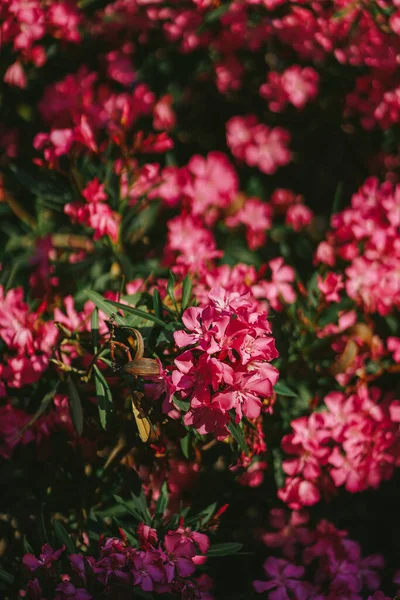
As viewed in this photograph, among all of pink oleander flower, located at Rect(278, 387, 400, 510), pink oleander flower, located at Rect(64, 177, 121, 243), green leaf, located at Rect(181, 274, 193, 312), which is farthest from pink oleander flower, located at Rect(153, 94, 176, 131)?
pink oleander flower, located at Rect(278, 387, 400, 510)

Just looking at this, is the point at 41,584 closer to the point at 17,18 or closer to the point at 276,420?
the point at 276,420

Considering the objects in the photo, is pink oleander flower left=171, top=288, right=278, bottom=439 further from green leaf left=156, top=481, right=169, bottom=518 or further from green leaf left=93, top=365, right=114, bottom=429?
green leaf left=156, top=481, right=169, bottom=518

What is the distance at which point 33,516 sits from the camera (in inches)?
49.9

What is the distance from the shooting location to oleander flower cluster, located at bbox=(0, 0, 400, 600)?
3.30 feet

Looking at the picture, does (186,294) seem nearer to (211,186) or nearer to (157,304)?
(157,304)

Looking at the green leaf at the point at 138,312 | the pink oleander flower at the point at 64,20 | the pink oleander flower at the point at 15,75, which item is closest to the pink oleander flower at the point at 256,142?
the pink oleander flower at the point at 64,20

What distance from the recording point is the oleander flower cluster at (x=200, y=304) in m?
1.00

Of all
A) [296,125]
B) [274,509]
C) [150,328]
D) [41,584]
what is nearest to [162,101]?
[296,125]

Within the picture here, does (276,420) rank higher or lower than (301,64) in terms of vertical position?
lower

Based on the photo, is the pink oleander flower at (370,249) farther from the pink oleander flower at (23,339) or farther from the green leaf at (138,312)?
the pink oleander flower at (23,339)

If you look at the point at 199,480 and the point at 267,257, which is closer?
the point at 199,480

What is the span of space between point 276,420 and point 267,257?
584 millimetres

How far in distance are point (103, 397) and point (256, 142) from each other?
1.34m

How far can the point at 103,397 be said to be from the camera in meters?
1.00
